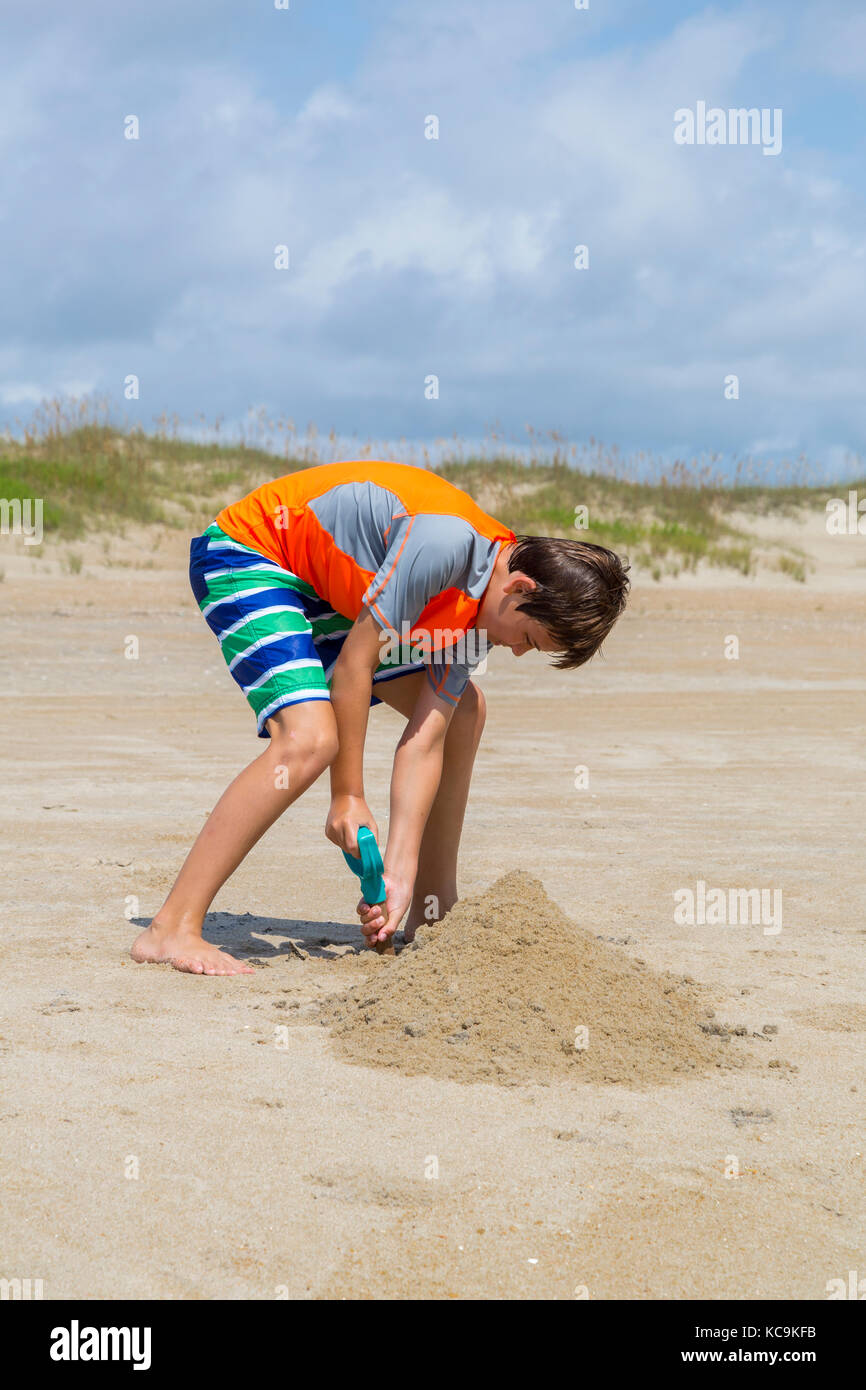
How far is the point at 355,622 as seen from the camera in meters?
3.43

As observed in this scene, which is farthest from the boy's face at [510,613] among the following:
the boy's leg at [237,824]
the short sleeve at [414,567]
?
the boy's leg at [237,824]

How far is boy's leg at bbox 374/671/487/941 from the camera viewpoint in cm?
378

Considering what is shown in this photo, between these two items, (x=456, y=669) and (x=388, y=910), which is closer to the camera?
(x=388, y=910)

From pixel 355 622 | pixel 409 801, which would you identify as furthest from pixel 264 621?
pixel 409 801

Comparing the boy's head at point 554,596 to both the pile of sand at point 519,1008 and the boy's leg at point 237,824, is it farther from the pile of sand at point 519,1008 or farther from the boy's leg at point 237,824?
the pile of sand at point 519,1008

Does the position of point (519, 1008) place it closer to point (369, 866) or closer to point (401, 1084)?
point (401, 1084)

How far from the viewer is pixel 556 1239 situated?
A: 2.13 m

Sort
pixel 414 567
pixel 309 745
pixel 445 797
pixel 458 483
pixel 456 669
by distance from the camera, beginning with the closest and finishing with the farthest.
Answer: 1. pixel 414 567
2. pixel 309 745
3. pixel 456 669
4. pixel 445 797
5. pixel 458 483

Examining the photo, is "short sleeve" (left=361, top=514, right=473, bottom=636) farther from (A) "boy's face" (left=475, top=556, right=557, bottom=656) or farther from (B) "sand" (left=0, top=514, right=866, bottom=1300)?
(B) "sand" (left=0, top=514, right=866, bottom=1300)

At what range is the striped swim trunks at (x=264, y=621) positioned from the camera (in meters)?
3.43

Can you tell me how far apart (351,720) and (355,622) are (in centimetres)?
24

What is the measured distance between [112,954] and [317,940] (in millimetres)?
595

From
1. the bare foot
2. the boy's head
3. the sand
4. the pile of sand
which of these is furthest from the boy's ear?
the bare foot

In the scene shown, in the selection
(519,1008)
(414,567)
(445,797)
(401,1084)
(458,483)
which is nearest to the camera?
(401,1084)
